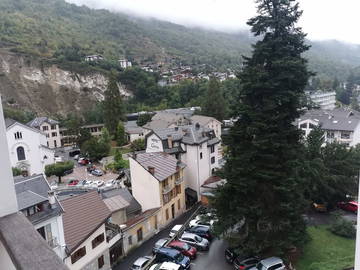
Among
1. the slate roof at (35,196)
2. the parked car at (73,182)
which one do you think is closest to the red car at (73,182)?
the parked car at (73,182)

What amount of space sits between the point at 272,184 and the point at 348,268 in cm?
506

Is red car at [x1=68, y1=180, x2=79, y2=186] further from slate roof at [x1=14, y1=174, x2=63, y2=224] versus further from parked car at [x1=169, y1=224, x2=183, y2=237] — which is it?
slate roof at [x1=14, y1=174, x2=63, y2=224]

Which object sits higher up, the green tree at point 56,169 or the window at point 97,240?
the window at point 97,240

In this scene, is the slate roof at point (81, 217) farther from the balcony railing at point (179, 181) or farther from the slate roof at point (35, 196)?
the balcony railing at point (179, 181)

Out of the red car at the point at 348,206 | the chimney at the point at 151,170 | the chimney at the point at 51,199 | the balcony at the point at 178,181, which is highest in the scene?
the chimney at the point at 51,199

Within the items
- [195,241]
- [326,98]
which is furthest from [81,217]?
[326,98]

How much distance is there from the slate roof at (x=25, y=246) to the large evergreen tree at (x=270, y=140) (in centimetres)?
1393

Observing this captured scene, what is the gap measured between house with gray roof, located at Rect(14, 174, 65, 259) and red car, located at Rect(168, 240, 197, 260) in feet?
21.7

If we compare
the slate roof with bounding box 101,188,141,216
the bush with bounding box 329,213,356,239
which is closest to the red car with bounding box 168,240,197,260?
the slate roof with bounding box 101,188,141,216

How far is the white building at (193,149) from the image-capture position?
1079 inches

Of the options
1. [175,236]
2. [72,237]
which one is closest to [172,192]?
[175,236]

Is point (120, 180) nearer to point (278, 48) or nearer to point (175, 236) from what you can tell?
point (175, 236)

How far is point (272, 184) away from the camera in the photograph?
16.0 metres

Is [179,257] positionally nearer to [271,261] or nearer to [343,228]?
[271,261]
